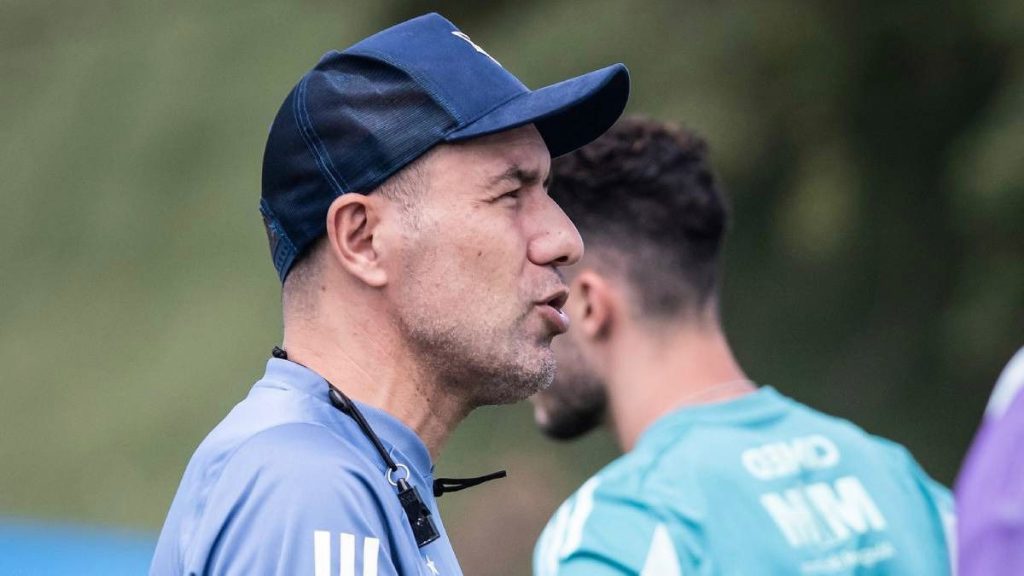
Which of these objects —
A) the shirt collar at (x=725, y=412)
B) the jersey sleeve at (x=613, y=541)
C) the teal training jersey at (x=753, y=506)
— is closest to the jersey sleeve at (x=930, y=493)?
the teal training jersey at (x=753, y=506)

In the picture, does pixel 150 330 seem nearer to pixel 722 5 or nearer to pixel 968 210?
pixel 722 5

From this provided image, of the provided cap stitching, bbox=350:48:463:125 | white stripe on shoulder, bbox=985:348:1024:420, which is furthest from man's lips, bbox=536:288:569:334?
white stripe on shoulder, bbox=985:348:1024:420

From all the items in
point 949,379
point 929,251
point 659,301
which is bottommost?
point 949,379

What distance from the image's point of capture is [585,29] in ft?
18.9

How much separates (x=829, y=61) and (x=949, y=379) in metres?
1.34

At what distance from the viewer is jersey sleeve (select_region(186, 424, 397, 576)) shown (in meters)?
1.62

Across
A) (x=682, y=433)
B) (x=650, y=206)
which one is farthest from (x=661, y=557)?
(x=650, y=206)

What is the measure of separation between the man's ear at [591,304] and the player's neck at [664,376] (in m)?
0.07

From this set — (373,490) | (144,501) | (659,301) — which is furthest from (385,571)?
(144,501)

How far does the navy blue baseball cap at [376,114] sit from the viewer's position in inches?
78.2

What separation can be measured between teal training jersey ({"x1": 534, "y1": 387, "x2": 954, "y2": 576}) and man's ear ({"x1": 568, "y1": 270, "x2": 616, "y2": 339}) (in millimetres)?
336

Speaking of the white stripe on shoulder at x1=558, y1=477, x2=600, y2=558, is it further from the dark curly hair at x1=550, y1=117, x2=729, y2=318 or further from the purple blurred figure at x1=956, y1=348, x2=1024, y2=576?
the purple blurred figure at x1=956, y1=348, x2=1024, y2=576

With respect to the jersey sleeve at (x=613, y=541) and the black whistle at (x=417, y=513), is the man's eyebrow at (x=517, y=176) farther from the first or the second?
the jersey sleeve at (x=613, y=541)

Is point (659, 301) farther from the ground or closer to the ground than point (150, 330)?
farther from the ground
